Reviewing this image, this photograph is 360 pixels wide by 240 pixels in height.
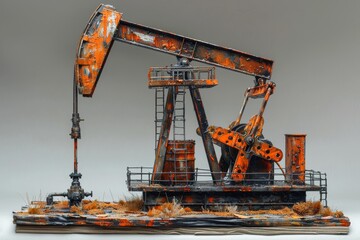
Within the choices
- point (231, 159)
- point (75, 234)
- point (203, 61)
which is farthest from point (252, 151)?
point (75, 234)

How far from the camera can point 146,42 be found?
1869 centimetres

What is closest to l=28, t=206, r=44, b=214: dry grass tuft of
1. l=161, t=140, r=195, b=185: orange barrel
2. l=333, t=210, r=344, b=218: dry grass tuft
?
l=161, t=140, r=195, b=185: orange barrel

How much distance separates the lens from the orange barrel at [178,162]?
740 inches

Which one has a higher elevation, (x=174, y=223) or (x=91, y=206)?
(x=91, y=206)

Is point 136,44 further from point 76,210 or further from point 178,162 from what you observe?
point 76,210

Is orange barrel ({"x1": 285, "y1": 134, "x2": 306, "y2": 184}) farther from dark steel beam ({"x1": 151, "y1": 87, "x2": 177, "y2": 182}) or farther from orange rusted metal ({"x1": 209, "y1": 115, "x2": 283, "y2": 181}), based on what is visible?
dark steel beam ({"x1": 151, "y1": 87, "x2": 177, "y2": 182})

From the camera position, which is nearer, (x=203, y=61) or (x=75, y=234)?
(x=75, y=234)

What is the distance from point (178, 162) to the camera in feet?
61.8

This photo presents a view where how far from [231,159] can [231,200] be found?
1121mm

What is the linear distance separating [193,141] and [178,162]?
484 mm

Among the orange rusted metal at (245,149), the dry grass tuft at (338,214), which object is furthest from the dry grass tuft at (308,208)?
the orange rusted metal at (245,149)

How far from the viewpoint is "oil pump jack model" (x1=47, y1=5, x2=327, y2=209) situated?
18.4m

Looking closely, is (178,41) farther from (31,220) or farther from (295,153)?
(31,220)


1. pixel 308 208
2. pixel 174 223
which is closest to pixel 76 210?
pixel 174 223
